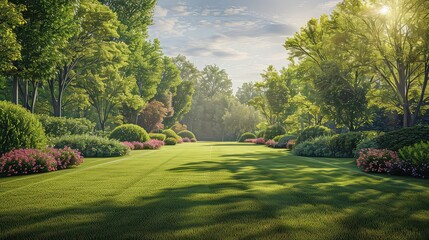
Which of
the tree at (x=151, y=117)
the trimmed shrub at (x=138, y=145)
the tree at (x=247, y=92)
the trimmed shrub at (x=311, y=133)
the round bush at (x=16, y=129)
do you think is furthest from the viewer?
the tree at (x=247, y=92)

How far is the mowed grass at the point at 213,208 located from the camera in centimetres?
394

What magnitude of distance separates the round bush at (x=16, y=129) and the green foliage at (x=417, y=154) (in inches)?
473

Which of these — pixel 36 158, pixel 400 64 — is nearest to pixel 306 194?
pixel 36 158

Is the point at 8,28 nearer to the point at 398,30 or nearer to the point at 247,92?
the point at 398,30

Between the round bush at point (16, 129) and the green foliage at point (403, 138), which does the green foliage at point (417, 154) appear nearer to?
the green foliage at point (403, 138)

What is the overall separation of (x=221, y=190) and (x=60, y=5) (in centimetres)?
1210

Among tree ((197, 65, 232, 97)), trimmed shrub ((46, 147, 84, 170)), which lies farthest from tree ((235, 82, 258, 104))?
trimmed shrub ((46, 147, 84, 170))

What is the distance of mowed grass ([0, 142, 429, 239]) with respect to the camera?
394cm

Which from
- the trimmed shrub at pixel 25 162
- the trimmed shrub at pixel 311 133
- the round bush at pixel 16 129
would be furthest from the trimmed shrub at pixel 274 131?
the trimmed shrub at pixel 25 162

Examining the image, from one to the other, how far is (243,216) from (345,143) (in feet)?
46.9

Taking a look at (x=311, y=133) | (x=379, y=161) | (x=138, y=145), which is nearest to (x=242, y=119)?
(x=311, y=133)

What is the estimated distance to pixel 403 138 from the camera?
1129cm

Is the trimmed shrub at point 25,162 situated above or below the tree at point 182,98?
below

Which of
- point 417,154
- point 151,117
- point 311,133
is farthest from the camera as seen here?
point 151,117
